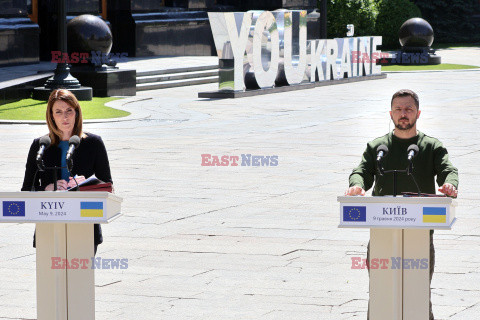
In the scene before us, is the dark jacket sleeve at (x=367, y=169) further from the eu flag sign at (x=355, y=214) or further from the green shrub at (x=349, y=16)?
the green shrub at (x=349, y=16)

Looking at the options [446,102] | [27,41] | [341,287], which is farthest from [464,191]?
[27,41]

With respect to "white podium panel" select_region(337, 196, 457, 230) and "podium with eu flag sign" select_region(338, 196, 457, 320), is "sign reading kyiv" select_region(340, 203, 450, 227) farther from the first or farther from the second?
"podium with eu flag sign" select_region(338, 196, 457, 320)

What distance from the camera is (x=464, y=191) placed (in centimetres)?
1169

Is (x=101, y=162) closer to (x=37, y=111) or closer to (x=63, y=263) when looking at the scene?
(x=63, y=263)

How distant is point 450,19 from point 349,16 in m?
13.6

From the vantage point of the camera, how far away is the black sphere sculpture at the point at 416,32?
36719mm

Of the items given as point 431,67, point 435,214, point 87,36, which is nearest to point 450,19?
point 431,67

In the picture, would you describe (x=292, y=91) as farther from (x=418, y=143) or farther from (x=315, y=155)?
(x=418, y=143)

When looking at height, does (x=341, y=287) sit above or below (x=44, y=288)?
below

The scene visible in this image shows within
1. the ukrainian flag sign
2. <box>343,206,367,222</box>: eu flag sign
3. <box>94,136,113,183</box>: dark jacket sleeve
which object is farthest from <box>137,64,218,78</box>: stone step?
<box>343,206,367,222</box>: eu flag sign

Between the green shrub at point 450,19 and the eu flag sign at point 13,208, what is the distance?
52.7 meters

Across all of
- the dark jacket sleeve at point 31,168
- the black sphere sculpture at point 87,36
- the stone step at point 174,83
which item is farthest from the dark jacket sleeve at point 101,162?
the stone step at point 174,83

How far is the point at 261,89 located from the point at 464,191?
552 inches

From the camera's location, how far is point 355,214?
4785 mm
